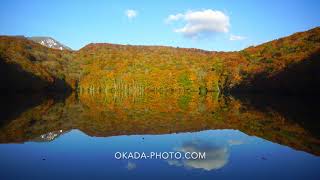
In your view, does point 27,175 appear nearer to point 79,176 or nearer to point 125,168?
point 79,176

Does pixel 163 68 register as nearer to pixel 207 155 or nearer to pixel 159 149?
pixel 159 149

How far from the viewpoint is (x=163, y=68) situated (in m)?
170

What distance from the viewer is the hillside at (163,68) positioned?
82.4 m

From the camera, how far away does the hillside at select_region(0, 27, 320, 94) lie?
82.4 m

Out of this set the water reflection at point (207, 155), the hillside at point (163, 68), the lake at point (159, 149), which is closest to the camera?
the lake at point (159, 149)

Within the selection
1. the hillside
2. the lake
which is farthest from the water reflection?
the hillside

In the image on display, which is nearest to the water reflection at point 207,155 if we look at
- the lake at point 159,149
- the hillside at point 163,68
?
the lake at point 159,149

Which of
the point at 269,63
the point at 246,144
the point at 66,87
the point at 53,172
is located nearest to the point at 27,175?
the point at 53,172

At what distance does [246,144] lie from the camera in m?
17.2

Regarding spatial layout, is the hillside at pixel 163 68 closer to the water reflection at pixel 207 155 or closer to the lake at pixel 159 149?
the lake at pixel 159 149

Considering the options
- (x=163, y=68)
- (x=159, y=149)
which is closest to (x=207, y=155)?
(x=159, y=149)

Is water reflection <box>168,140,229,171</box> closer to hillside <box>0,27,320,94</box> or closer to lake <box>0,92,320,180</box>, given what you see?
lake <box>0,92,320,180</box>

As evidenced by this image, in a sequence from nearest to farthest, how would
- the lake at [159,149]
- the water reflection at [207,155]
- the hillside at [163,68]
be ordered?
→ the lake at [159,149] → the water reflection at [207,155] → the hillside at [163,68]

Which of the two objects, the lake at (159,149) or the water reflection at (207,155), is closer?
the lake at (159,149)
